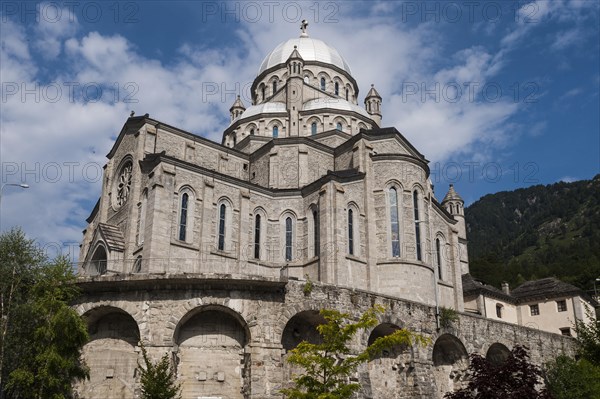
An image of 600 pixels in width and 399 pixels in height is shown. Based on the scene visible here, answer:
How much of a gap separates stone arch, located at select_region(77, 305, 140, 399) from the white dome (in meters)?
45.0

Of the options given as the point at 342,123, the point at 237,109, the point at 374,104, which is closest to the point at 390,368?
the point at 342,123

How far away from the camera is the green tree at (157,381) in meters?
22.1

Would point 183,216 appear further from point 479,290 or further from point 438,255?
point 479,290

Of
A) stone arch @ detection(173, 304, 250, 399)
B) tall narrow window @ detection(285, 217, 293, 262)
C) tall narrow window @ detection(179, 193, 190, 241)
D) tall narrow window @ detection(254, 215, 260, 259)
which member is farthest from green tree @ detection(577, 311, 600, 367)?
tall narrow window @ detection(179, 193, 190, 241)

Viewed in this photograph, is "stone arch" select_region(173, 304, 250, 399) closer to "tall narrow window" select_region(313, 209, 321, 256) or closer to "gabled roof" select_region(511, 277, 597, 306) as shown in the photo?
"tall narrow window" select_region(313, 209, 321, 256)

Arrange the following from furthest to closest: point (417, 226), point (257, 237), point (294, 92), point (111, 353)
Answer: point (294, 92) < point (257, 237) < point (417, 226) < point (111, 353)

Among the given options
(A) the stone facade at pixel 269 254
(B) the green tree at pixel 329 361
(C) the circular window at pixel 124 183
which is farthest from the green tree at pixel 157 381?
(C) the circular window at pixel 124 183

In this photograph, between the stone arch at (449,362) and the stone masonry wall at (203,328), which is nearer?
the stone masonry wall at (203,328)

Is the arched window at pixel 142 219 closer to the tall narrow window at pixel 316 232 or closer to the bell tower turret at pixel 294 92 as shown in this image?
the tall narrow window at pixel 316 232

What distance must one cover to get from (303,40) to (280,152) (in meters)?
25.3

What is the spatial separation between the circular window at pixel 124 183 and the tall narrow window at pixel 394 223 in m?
18.7

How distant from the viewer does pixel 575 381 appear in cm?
3222

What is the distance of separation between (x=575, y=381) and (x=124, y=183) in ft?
104

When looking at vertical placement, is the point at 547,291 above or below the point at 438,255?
below
